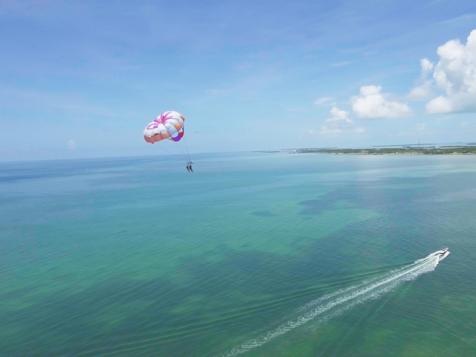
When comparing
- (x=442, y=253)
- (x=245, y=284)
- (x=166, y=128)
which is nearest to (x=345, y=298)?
(x=245, y=284)

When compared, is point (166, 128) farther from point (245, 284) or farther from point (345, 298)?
point (345, 298)

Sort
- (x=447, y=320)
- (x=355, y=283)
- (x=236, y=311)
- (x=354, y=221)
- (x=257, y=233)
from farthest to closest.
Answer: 1. (x=354, y=221)
2. (x=257, y=233)
3. (x=355, y=283)
4. (x=236, y=311)
5. (x=447, y=320)

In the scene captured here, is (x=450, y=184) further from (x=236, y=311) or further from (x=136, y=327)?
(x=136, y=327)

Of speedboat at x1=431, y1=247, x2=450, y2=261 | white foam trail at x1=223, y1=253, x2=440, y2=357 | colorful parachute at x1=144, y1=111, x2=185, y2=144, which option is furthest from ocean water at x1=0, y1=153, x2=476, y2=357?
colorful parachute at x1=144, y1=111, x2=185, y2=144

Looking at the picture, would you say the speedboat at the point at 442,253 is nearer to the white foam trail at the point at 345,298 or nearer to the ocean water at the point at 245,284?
the ocean water at the point at 245,284

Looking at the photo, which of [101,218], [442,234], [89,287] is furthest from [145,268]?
A: [442,234]

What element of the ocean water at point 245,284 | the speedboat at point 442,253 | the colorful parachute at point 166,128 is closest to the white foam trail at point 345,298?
the ocean water at point 245,284
